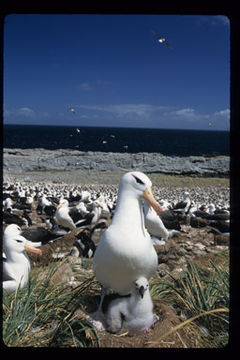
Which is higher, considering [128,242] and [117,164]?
[117,164]

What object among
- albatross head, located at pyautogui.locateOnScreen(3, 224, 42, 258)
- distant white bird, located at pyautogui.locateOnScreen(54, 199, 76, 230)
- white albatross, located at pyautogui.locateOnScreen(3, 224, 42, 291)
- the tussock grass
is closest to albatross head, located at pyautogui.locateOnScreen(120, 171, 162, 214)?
the tussock grass

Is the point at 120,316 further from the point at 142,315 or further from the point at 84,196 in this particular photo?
the point at 84,196

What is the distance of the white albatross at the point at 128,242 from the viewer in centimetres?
165

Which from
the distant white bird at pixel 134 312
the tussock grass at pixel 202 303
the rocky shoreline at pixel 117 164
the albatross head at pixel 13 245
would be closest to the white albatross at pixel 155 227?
the tussock grass at pixel 202 303

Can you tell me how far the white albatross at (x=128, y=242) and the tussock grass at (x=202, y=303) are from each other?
1.13 feet

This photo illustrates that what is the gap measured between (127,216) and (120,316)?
506mm

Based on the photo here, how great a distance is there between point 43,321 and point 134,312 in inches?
18.3

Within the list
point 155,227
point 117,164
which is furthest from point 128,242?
point 117,164

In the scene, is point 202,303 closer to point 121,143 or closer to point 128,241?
point 128,241

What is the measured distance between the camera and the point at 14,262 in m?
2.28

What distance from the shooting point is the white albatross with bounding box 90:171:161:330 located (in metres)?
1.65

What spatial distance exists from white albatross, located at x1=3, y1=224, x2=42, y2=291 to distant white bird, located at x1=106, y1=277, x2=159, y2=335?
25.7 inches

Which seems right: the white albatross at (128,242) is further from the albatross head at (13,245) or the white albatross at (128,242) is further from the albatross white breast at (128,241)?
the albatross head at (13,245)
